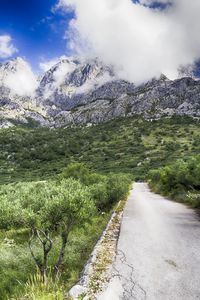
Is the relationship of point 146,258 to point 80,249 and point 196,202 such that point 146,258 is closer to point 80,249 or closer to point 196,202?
point 80,249

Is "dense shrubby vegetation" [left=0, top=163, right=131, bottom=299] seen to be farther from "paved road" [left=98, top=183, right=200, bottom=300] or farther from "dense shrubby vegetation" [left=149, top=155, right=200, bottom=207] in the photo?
"dense shrubby vegetation" [left=149, top=155, right=200, bottom=207]

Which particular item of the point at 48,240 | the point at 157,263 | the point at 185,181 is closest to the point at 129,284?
the point at 157,263


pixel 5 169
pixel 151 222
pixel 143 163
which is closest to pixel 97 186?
pixel 151 222

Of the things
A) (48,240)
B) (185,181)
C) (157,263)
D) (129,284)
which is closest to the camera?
(129,284)

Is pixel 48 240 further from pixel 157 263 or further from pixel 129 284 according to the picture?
pixel 157 263

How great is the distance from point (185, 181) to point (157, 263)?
29566 millimetres

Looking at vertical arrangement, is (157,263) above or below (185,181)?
below

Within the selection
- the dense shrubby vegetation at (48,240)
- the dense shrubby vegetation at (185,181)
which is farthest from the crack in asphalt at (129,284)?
the dense shrubby vegetation at (185,181)

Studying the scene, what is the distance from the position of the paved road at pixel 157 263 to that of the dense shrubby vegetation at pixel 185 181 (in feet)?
30.6

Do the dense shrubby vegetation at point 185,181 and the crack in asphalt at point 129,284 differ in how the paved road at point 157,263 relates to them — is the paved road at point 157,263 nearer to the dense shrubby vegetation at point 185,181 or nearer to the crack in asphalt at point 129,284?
the crack in asphalt at point 129,284

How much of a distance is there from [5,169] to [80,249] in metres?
176

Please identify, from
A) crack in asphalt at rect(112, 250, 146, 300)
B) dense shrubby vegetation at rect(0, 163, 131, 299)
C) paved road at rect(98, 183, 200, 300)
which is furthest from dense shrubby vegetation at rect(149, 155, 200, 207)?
crack in asphalt at rect(112, 250, 146, 300)

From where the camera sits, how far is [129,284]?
463 inches

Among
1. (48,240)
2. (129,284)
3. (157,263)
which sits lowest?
(129,284)
